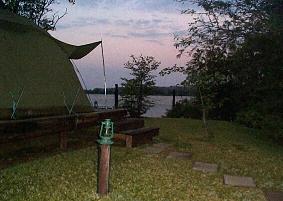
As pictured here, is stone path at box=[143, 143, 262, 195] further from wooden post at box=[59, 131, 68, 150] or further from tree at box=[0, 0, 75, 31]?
tree at box=[0, 0, 75, 31]

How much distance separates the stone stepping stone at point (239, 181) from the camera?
5438 mm

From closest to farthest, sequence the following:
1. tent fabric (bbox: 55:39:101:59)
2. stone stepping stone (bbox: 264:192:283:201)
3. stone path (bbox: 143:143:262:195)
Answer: stone stepping stone (bbox: 264:192:283:201), stone path (bbox: 143:143:262:195), tent fabric (bbox: 55:39:101:59)

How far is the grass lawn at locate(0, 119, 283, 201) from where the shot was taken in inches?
178

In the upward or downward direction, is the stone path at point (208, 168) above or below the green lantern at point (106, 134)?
below

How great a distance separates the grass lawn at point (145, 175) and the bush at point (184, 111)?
6.99m

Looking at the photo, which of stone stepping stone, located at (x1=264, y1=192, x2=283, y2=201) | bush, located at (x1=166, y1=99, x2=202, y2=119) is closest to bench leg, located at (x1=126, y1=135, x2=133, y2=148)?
stone stepping stone, located at (x1=264, y1=192, x2=283, y2=201)

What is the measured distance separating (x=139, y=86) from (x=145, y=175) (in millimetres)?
9228

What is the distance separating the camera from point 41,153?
6.92m

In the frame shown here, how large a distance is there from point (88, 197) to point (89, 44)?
5268 millimetres

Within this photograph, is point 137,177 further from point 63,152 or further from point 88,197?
point 63,152

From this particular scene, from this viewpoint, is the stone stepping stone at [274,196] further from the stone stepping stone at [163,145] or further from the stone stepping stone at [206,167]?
the stone stepping stone at [163,145]

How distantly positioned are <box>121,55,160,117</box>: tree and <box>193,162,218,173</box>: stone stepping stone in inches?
315

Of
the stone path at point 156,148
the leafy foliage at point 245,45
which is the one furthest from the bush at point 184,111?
the stone path at point 156,148

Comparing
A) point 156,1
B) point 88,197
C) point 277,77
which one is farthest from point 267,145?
point 88,197
